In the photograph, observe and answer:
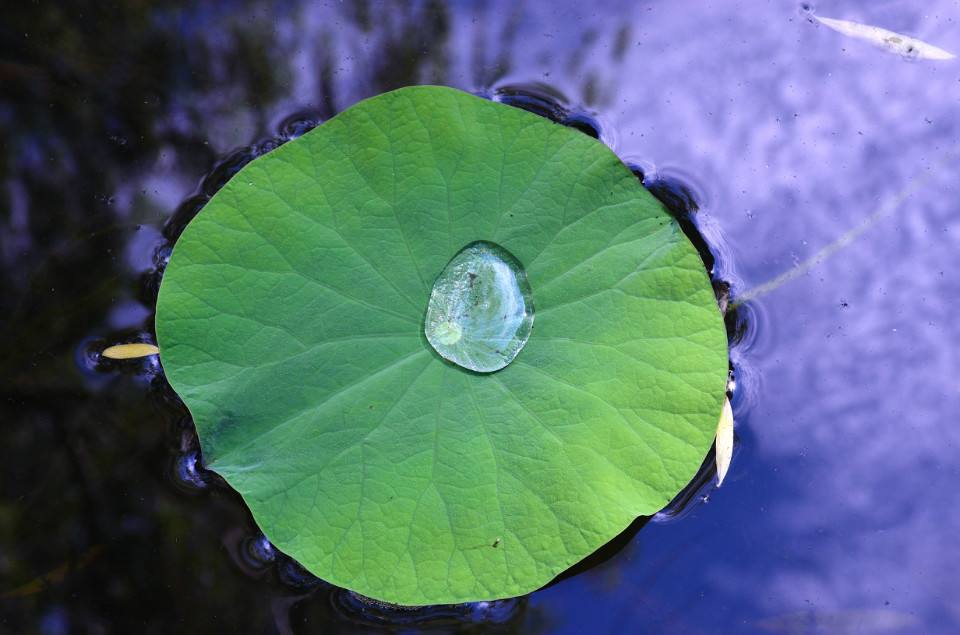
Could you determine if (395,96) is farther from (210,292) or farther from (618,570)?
(618,570)

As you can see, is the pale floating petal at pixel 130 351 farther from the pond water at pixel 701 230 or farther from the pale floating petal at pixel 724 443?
the pale floating petal at pixel 724 443

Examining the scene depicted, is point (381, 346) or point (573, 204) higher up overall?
point (573, 204)

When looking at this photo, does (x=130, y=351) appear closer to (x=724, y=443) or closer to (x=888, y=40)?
(x=724, y=443)

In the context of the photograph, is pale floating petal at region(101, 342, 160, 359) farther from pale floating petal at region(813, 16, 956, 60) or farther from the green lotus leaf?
pale floating petal at region(813, 16, 956, 60)

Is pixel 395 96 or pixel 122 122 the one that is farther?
pixel 122 122

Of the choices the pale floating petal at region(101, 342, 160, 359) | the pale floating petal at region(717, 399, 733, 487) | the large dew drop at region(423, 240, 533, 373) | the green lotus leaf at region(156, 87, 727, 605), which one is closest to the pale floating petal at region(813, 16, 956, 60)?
the green lotus leaf at region(156, 87, 727, 605)

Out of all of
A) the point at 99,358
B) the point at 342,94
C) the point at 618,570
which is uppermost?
the point at 342,94

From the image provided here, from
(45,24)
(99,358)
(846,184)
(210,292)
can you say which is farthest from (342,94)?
(846,184)
